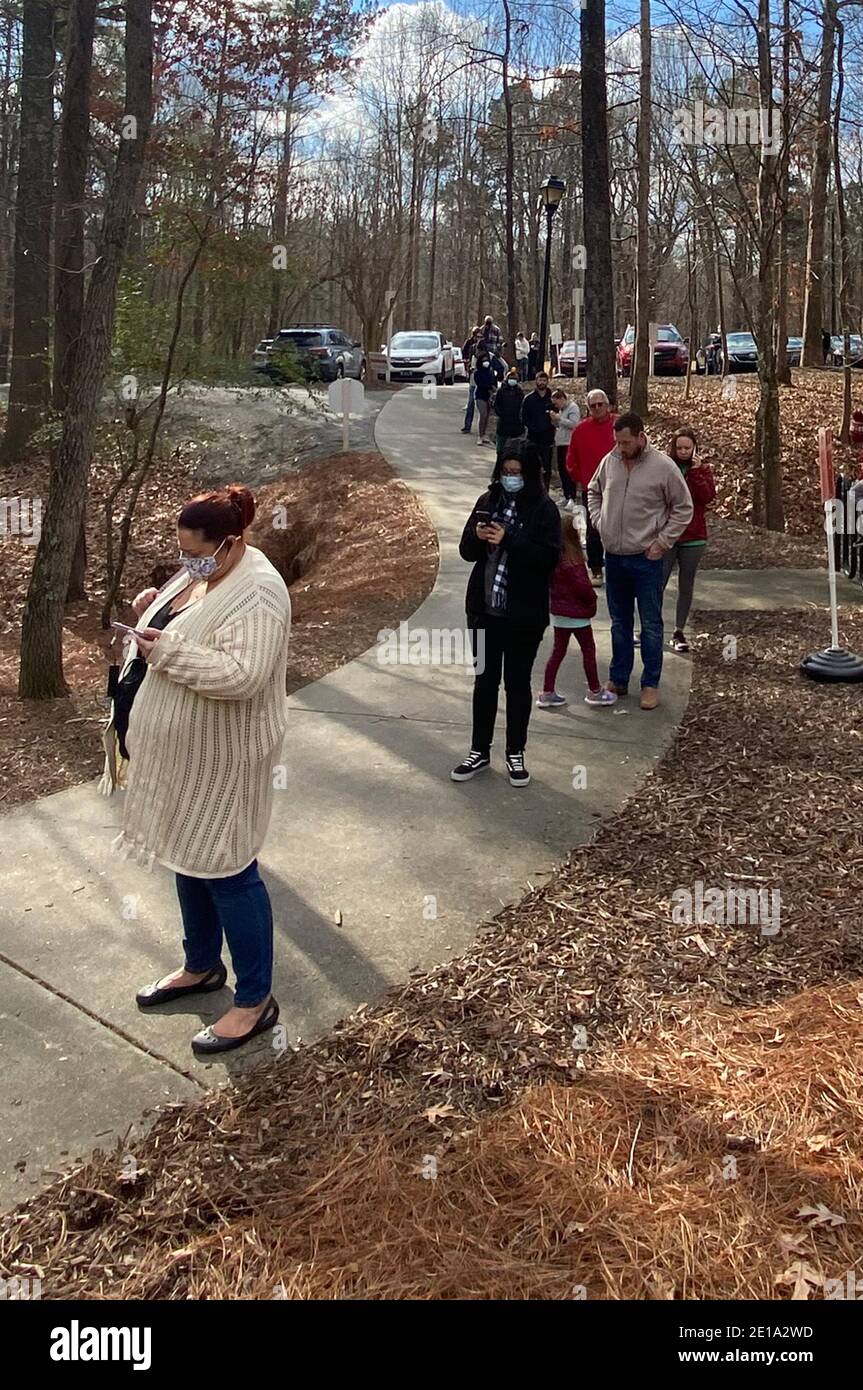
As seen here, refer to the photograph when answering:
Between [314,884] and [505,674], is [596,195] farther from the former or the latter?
[314,884]

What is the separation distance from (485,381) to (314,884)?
1523 cm

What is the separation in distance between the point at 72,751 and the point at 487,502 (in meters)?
2.92

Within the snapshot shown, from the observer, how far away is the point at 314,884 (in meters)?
4.66

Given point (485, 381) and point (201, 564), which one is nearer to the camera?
point (201, 564)

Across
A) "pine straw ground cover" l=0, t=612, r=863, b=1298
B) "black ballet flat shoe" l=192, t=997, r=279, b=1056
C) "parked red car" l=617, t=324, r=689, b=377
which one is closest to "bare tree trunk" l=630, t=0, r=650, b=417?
"parked red car" l=617, t=324, r=689, b=377

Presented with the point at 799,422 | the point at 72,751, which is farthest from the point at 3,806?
the point at 799,422

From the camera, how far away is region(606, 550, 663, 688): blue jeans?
22.8 feet

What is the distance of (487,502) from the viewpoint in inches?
224

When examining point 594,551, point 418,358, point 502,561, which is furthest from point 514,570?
point 418,358

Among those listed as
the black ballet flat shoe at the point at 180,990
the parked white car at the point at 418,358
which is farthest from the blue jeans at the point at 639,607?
the parked white car at the point at 418,358

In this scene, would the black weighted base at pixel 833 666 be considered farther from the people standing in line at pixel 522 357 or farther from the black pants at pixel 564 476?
the people standing in line at pixel 522 357

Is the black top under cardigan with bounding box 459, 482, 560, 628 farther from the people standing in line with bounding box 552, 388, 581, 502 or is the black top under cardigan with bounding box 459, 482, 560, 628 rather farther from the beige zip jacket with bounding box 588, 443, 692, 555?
the people standing in line with bounding box 552, 388, 581, 502

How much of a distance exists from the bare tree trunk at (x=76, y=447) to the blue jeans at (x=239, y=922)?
4.62m

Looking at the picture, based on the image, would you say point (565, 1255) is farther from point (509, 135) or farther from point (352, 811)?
point (509, 135)
